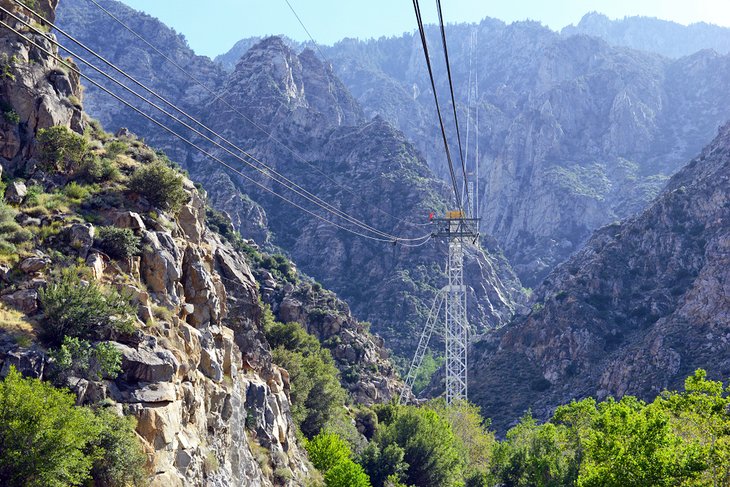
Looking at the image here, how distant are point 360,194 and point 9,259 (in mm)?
104628

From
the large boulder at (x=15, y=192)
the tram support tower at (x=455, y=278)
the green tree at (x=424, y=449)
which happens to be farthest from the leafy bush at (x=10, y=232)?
the tram support tower at (x=455, y=278)

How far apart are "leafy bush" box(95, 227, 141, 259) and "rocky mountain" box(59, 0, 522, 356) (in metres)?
76.4

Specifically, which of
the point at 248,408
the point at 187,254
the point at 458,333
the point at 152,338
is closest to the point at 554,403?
the point at 458,333

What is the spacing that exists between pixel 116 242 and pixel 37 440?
958 cm

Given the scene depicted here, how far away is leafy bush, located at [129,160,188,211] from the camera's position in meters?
28.8

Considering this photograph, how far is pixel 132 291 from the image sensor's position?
23.7 meters

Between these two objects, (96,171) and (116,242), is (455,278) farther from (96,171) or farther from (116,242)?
(116,242)

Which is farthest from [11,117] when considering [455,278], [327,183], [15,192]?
[327,183]

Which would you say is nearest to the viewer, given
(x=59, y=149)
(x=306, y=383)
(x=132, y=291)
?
(x=132, y=291)

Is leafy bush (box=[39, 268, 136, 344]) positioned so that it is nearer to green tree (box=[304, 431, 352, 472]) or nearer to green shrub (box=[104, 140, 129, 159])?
green shrub (box=[104, 140, 129, 159])

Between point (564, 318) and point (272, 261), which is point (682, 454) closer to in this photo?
point (272, 261)

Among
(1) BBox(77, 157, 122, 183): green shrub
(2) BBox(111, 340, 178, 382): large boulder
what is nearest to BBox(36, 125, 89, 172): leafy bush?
(1) BBox(77, 157, 122, 183): green shrub

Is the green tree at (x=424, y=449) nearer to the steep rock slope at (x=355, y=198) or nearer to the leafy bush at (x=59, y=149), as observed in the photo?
the leafy bush at (x=59, y=149)

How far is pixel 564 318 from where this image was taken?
82.8 m
